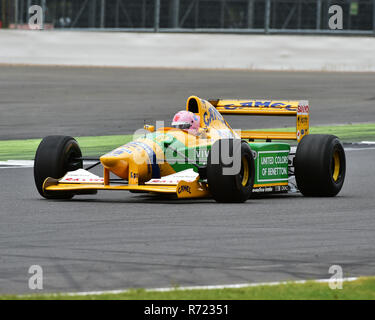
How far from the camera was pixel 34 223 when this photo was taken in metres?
10.4

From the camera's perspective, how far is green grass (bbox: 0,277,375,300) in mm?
6816

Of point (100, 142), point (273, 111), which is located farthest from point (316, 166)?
point (100, 142)

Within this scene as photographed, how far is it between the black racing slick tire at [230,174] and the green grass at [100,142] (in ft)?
20.9

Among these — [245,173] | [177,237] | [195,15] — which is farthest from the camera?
[195,15]

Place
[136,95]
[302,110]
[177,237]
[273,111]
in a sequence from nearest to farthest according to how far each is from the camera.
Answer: [177,237] → [302,110] → [273,111] → [136,95]

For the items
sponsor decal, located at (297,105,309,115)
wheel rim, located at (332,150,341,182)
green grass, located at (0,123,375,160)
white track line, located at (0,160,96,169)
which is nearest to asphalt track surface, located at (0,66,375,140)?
green grass, located at (0,123,375,160)

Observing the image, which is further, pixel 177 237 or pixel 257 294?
pixel 177 237

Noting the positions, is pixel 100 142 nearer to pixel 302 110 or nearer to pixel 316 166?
pixel 302 110

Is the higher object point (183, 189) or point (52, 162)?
point (52, 162)

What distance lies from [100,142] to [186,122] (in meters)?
7.80

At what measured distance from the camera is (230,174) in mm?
11625

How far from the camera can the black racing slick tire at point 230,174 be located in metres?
11.6

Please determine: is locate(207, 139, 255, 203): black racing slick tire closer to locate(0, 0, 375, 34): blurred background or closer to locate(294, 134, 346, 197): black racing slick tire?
locate(294, 134, 346, 197): black racing slick tire
